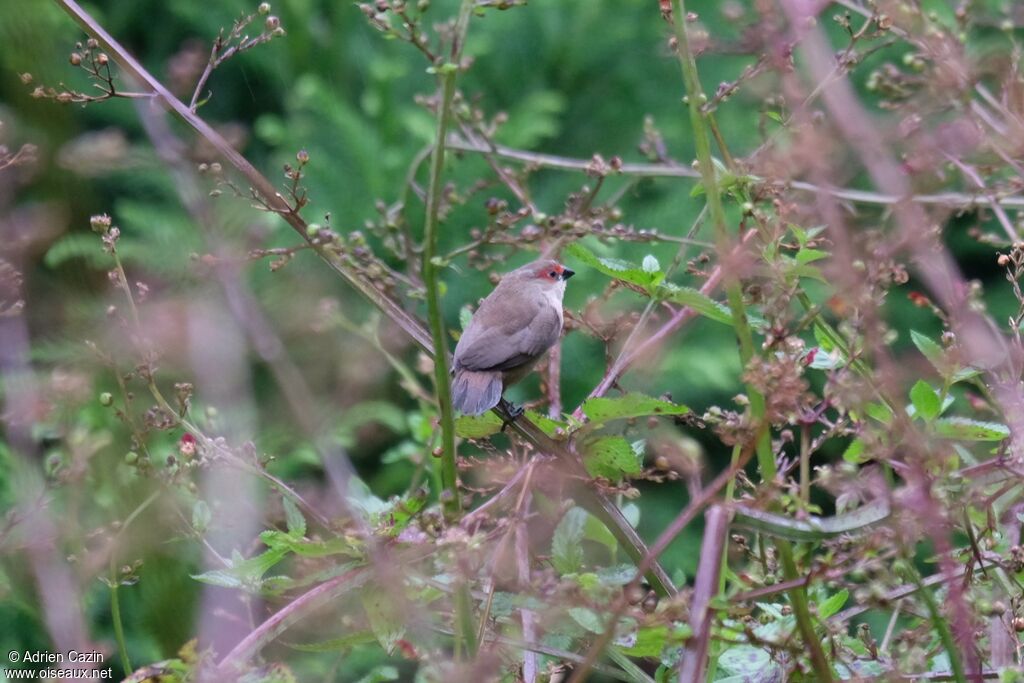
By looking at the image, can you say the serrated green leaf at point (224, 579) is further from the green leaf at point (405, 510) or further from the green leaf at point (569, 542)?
the green leaf at point (569, 542)

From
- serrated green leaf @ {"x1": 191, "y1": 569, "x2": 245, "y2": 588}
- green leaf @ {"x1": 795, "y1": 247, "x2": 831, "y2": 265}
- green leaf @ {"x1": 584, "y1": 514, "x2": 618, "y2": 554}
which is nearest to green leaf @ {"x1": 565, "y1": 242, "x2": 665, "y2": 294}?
green leaf @ {"x1": 795, "y1": 247, "x2": 831, "y2": 265}

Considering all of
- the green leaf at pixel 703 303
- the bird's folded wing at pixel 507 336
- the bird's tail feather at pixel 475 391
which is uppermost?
the green leaf at pixel 703 303

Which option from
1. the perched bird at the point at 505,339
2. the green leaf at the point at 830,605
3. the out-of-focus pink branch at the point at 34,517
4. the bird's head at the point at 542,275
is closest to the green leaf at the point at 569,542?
the green leaf at the point at 830,605

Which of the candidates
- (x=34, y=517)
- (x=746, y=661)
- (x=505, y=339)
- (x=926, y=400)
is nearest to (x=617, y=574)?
(x=746, y=661)

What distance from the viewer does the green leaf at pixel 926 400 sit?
1.30 meters

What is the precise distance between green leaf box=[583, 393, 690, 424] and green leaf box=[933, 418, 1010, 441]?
312mm

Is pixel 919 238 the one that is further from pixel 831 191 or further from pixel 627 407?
pixel 627 407

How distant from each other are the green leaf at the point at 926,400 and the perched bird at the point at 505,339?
1246mm

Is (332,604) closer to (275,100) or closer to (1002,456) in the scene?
(1002,456)

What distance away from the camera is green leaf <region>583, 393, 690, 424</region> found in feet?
4.03

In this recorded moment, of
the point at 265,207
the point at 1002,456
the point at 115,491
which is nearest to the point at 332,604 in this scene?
the point at 115,491

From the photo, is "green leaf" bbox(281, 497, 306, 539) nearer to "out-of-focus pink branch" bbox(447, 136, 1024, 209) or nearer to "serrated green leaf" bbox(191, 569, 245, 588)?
"serrated green leaf" bbox(191, 569, 245, 588)

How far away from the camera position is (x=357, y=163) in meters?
4.79

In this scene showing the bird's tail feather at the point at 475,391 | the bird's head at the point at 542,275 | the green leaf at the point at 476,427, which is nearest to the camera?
the green leaf at the point at 476,427
